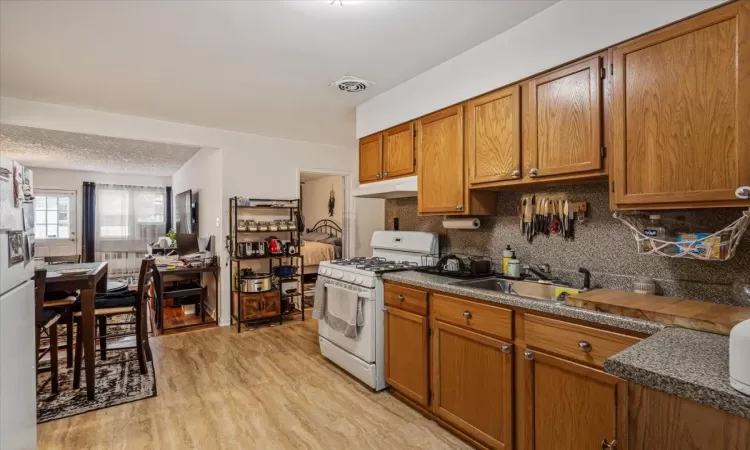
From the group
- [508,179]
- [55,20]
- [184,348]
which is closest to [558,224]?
[508,179]

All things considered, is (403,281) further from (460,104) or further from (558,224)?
(460,104)

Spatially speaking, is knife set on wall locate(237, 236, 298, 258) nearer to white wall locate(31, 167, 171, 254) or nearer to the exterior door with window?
white wall locate(31, 167, 171, 254)

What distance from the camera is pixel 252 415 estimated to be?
244 centimetres

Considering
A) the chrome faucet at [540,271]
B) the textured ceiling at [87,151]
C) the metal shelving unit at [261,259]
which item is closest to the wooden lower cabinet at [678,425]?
the chrome faucet at [540,271]

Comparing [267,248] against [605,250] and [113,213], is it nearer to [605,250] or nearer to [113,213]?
[605,250]

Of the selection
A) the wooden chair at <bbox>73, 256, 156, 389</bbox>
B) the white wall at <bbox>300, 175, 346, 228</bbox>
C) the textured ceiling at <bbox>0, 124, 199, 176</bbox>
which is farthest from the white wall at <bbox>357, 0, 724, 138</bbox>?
the white wall at <bbox>300, 175, 346, 228</bbox>

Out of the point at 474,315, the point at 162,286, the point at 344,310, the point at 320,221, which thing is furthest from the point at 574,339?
the point at 320,221

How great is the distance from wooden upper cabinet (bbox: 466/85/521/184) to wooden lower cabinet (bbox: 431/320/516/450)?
967mm

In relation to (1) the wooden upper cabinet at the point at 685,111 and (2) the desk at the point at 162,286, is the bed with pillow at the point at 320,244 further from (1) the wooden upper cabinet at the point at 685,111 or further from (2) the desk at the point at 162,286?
(1) the wooden upper cabinet at the point at 685,111

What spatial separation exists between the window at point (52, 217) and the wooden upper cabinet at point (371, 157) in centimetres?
731

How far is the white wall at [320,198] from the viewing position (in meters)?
8.01

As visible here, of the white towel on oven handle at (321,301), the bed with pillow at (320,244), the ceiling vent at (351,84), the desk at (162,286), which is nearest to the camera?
the ceiling vent at (351,84)

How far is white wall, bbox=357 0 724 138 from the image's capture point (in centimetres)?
163

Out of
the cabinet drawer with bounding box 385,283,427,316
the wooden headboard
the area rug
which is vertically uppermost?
the wooden headboard
